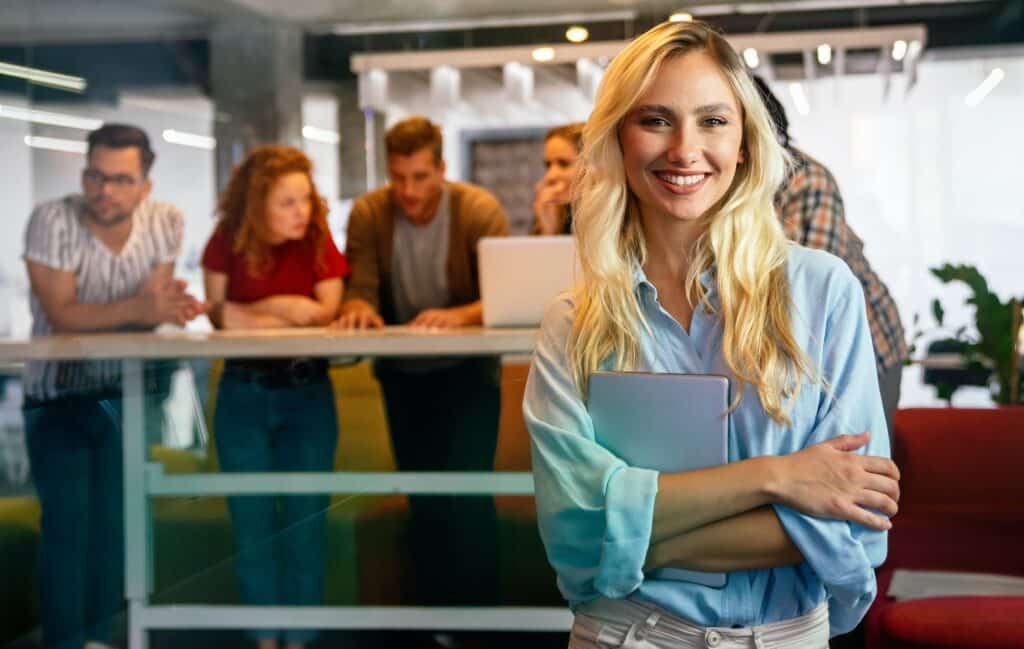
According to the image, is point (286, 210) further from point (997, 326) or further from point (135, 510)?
point (997, 326)

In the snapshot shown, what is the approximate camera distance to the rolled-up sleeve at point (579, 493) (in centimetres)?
140

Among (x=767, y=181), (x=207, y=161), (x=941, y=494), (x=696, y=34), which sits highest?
(x=207, y=161)

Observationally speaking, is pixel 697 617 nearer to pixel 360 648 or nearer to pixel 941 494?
pixel 941 494

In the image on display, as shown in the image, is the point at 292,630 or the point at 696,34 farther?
the point at 292,630

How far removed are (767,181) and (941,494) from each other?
6.26 feet

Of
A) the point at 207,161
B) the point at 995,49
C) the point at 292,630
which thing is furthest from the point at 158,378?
the point at 995,49

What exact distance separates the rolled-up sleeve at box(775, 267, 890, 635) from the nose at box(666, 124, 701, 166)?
0.72 ft

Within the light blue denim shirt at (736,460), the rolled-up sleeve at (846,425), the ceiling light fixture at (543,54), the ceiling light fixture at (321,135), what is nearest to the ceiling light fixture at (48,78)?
the ceiling light fixture at (321,135)

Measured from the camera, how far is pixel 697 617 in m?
1.43

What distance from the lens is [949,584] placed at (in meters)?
2.88

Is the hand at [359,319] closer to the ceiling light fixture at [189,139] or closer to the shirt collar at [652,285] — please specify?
the shirt collar at [652,285]

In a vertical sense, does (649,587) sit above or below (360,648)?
above

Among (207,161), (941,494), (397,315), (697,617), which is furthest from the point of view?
(207,161)

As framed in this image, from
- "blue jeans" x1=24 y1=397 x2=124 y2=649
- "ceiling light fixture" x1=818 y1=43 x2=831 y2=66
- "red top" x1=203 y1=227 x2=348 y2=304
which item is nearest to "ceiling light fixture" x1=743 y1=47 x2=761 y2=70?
"ceiling light fixture" x1=818 y1=43 x2=831 y2=66
